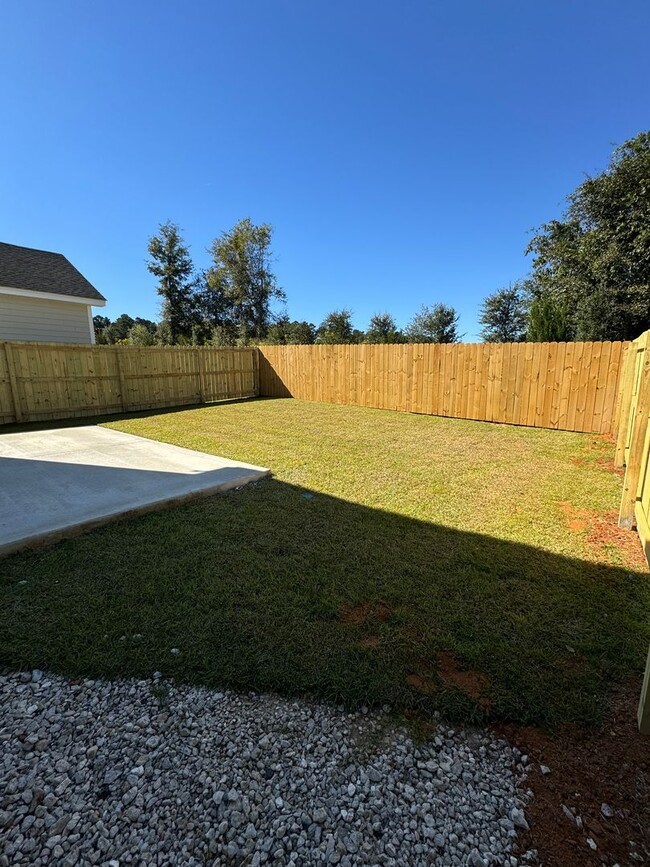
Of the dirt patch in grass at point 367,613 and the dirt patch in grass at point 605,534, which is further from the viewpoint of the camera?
the dirt patch in grass at point 605,534

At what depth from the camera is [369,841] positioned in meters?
1.09

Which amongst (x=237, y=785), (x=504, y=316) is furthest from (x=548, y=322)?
(x=237, y=785)

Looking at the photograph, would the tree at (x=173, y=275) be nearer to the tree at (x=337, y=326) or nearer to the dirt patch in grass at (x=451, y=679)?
the tree at (x=337, y=326)

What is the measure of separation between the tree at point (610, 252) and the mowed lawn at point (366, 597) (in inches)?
419

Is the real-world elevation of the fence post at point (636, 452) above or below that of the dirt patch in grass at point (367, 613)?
A: above

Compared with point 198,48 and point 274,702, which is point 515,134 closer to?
point 198,48

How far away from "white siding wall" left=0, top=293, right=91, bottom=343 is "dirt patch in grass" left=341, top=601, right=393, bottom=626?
11.0 m

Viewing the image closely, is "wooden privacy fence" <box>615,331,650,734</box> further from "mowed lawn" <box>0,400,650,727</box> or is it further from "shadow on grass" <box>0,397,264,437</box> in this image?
"shadow on grass" <box>0,397,264,437</box>

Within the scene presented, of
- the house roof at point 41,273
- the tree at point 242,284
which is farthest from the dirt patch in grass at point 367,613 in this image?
the tree at point 242,284

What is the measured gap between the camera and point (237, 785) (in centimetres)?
125

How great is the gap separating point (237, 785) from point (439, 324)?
86.7 feet

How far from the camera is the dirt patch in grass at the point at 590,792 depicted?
1.07 metres

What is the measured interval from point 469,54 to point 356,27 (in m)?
2.39

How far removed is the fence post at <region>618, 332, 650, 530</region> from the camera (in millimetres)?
2938
